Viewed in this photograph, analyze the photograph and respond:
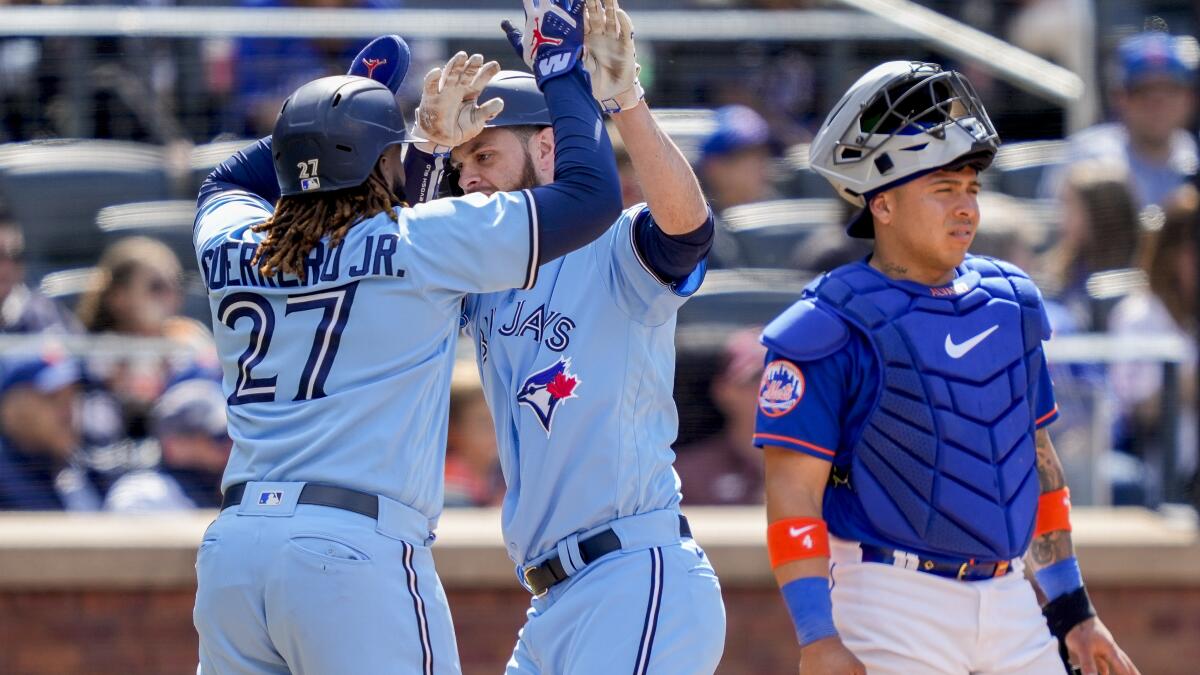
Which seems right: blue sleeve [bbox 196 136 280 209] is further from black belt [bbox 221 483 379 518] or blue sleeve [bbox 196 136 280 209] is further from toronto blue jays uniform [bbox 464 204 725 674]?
black belt [bbox 221 483 379 518]

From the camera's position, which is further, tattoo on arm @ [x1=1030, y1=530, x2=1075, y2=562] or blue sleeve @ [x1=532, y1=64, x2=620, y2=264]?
tattoo on arm @ [x1=1030, y1=530, x2=1075, y2=562]

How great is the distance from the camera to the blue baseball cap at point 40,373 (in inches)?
223

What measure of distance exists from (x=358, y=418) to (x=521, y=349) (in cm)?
47

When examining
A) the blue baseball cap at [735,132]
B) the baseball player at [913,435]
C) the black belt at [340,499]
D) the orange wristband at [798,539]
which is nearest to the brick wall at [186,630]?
the blue baseball cap at [735,132]

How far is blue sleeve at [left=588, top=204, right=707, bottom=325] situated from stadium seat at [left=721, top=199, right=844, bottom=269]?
2.72 m

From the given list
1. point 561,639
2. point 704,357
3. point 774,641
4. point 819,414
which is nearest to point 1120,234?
point 704,357

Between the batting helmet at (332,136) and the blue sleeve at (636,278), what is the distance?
19.1 inches

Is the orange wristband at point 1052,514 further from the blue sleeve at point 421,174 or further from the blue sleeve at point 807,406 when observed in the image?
the blue sleeve at point 421,174

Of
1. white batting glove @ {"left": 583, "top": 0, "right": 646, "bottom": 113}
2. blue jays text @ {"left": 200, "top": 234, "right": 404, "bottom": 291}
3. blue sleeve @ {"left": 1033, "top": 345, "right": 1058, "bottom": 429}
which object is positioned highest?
white batting glove @ {"left": 583, "top": 0, "right": 646, "bottom": 113}

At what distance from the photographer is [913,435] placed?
3.19m

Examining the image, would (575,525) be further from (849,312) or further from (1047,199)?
(1047,199)

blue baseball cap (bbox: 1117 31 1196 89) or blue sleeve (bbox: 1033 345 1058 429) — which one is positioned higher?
blue baseball cap (bbox: 1117 31 1196 89)

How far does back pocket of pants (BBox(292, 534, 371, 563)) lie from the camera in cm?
275

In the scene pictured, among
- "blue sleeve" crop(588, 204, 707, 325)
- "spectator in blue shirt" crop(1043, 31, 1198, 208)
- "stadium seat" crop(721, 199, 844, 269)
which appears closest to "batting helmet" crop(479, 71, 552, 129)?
"blue sleeve" crop(588, 204, 707, 325)
